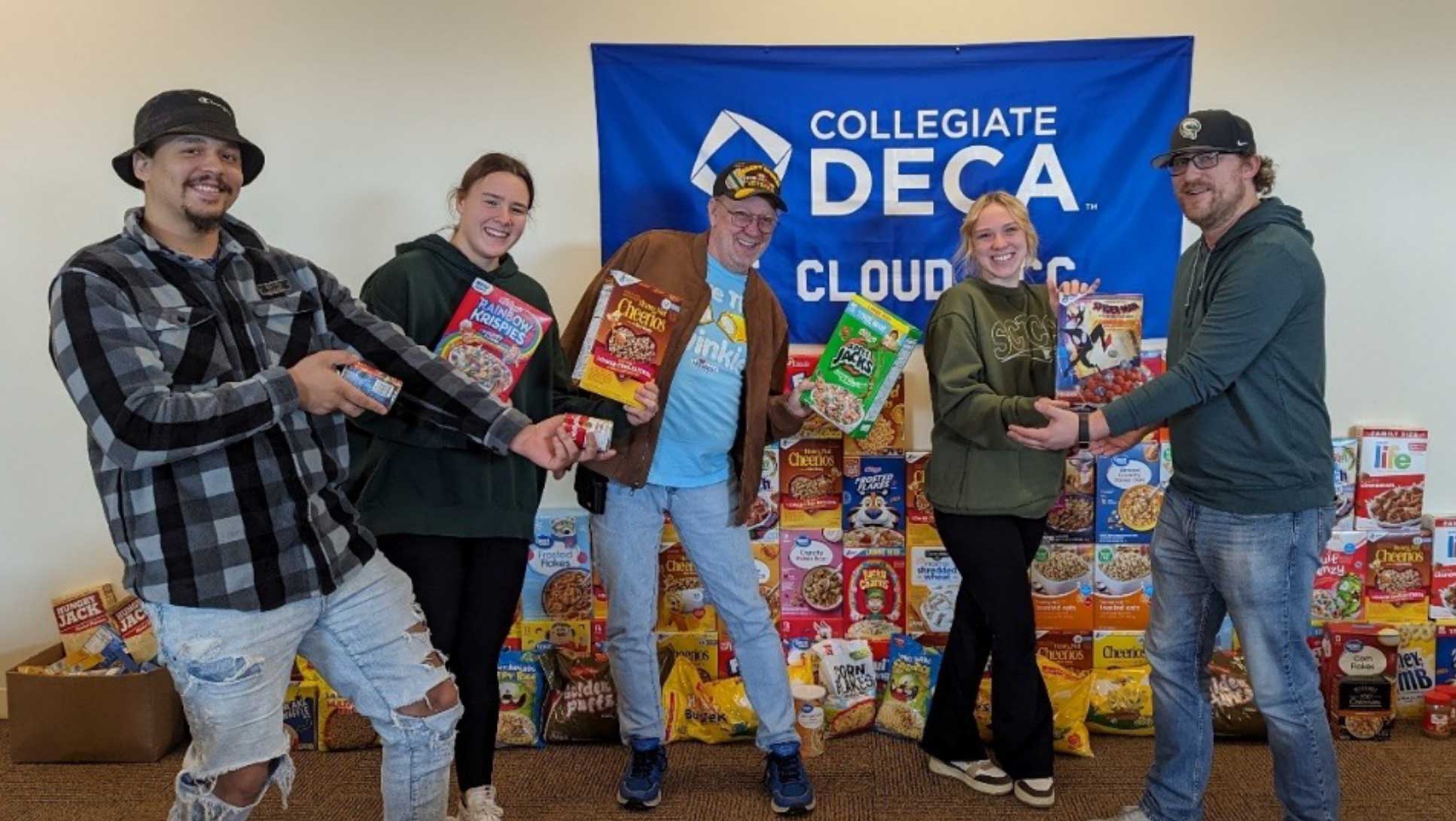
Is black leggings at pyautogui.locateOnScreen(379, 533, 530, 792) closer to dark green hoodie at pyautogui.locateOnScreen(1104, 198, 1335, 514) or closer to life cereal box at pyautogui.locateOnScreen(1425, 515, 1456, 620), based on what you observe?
dark green hoodie at pyautogui.locateOnScreen(1104, 198, 1335, 514)

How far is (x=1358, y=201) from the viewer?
120 inches

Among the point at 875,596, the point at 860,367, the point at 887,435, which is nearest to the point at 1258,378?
the point at 860,367

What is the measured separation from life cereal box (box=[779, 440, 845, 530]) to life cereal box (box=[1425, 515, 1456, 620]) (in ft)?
5.66

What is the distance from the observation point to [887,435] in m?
3.03

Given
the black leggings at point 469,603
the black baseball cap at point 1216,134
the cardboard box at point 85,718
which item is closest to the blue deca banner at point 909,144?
the black baseball cap at point 1216,134

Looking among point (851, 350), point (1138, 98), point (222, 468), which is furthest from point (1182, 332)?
point (222, 468)

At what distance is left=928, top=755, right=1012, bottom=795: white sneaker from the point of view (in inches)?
104

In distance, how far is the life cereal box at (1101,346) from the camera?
2609 mm

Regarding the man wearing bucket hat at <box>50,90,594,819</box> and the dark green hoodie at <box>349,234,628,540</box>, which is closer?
the man wearing bucket hat at <box>50,90,594,819</box>

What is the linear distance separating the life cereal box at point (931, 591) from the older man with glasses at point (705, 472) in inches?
25.5

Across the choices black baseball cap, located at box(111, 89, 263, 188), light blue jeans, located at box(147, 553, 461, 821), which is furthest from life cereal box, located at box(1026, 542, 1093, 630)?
black baseball cap, located at box(111, 89, 263, 188)

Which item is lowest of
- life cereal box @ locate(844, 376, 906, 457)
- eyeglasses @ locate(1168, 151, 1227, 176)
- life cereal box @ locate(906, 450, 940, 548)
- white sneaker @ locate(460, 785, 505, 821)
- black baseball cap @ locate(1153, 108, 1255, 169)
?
white sneaker @ locate(460, 785, 505, 821)

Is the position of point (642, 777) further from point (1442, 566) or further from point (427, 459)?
point (1442, 566)

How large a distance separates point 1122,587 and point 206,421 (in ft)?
8.19
